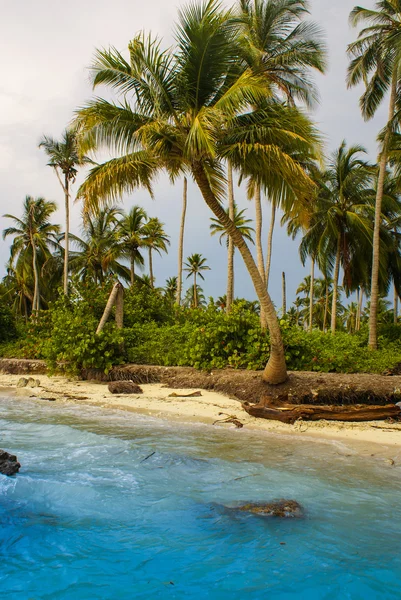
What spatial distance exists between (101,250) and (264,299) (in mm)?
25324

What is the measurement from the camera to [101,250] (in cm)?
3334

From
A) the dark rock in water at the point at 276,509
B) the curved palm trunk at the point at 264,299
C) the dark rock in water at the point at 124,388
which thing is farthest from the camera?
the dark rock in water at the point at 124,388

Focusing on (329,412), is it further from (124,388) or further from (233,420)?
(124,388)

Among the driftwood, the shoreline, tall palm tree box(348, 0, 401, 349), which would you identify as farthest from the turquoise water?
tall palm tree box(348, 0, 401, 349)

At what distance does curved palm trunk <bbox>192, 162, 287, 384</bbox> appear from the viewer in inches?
385

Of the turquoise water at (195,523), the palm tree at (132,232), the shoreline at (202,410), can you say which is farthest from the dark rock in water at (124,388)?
Answer: the palm tree at (132,232)

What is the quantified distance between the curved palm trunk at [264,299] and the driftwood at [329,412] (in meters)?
1.04

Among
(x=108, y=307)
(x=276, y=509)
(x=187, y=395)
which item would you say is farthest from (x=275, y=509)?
(x=108, y=307)

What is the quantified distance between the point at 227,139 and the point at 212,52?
6.12ft

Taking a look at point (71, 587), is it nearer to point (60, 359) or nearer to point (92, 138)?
point (92, 138)

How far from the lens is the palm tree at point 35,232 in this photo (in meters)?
33.3

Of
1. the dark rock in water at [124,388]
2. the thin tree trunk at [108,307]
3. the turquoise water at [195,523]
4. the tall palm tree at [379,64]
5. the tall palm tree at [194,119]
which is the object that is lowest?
the turquoise water at [195,523]

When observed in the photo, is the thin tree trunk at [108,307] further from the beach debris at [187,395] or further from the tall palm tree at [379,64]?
Answer: the tall palm tree at [379,64]

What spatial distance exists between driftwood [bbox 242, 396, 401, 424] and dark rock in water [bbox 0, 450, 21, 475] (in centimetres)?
458
